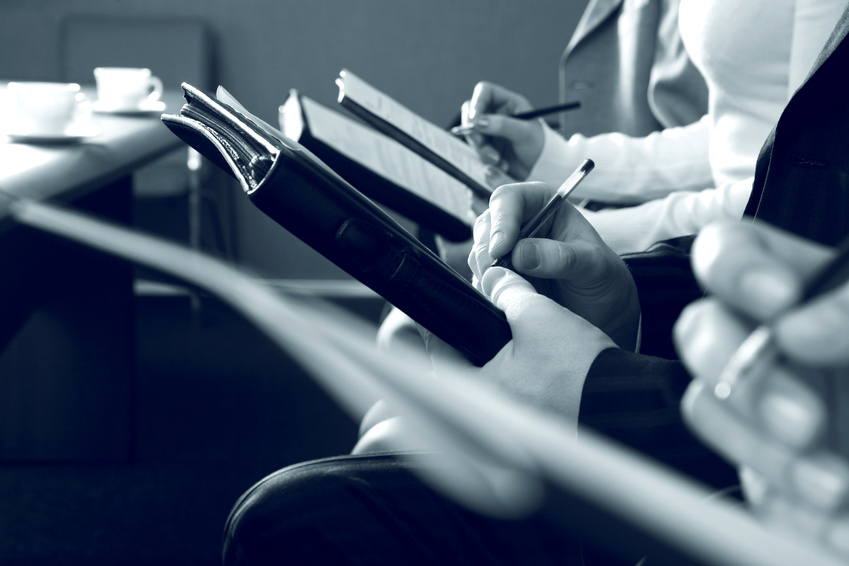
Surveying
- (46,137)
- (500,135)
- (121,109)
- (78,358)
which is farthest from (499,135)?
(78,358)

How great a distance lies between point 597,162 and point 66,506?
1.01 m

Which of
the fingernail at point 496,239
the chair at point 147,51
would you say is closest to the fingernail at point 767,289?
the fingernail at point 496,239

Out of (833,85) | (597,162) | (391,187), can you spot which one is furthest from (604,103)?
(833,85)

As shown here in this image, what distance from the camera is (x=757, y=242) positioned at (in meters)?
0.26

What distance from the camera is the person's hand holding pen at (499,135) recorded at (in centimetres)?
117

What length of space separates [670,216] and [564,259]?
44cm

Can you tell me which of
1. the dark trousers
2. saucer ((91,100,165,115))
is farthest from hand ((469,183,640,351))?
saucer ((91,100,165,115))

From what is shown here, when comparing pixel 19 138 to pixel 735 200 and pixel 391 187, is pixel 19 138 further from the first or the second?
pixel 735 200

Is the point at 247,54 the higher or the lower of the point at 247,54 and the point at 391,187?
the lower

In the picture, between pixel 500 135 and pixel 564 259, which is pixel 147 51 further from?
pixel 564 259

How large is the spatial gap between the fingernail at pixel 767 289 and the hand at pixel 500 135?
36.6 inches

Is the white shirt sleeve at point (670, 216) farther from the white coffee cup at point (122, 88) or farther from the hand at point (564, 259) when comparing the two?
the white coffee cup at point (122, 88)

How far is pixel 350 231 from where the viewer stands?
1.53 ft

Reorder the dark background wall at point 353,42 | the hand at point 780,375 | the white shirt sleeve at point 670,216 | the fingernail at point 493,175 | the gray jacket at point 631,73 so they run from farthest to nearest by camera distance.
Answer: the dark background wall at point 353,42 → the gray jacket at point 631,73 → the fingernail at point 493,175 → the white shirt sleeve at point 670,216 → the hand at point 780,375
